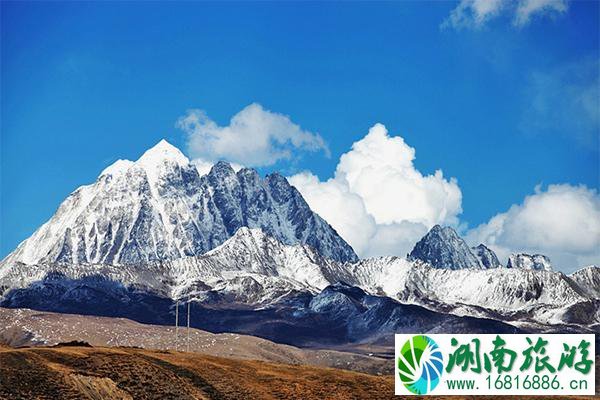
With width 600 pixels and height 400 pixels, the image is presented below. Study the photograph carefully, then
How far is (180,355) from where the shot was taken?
141m

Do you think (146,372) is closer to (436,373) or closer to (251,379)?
(251,379)

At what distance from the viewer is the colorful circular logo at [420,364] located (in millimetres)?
88938

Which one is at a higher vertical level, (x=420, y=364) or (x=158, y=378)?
(x=420, y=364)

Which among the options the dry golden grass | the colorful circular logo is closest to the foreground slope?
the dry golden grass

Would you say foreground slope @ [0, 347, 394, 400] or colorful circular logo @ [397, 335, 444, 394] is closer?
colorful circular logo @ [397, 335, 444, 394]

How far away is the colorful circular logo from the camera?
3501 inches

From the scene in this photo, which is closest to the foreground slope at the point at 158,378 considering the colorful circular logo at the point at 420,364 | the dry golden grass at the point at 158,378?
the dry golden grass at the point at 158,378

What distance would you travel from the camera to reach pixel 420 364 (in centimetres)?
8969

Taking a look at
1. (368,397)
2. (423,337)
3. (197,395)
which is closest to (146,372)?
(197,395)

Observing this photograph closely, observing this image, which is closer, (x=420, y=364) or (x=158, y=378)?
(x=420, y=364)

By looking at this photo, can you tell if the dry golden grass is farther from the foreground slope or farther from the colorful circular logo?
the colorful circular logo

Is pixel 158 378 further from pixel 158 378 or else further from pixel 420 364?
pixel 420 364

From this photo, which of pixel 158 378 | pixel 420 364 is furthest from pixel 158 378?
pixel 420 364

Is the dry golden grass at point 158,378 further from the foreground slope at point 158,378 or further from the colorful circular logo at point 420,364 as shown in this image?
the colorful circular logo at point 420,364
